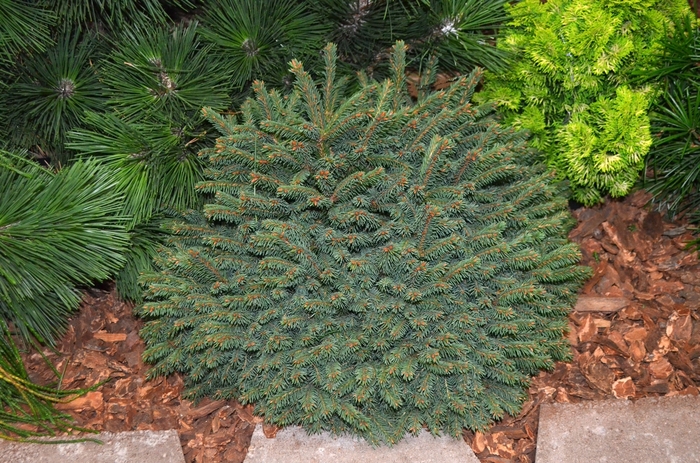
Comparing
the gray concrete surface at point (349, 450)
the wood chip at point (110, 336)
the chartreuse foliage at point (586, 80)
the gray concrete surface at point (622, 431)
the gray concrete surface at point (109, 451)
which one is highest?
the chartreuse foliage at point (586, 80)

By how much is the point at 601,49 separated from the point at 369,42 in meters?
1.03

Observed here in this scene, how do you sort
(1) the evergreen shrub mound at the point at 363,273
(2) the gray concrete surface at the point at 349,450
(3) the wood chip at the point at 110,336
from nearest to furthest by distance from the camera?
(1) the evergreen shrub mound at the point at 363,273 → (2) the gray concrete surface at the point at 349,450 → (3) the wood chip at the point at 110,336

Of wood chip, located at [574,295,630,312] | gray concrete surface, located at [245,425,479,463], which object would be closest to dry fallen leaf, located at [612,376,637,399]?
wood chip, located at [574,295,630,312]

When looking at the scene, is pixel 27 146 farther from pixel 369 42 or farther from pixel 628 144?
pixel 628 144

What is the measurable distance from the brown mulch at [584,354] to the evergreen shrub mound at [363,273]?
30cm

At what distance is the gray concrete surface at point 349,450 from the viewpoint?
2.64m

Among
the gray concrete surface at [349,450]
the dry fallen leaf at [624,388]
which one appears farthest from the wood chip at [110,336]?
the dry fallen leaf at [624,388]

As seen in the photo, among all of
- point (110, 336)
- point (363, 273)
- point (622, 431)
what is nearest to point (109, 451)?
point (110, 336)

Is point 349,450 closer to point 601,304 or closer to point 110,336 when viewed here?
point 110,336

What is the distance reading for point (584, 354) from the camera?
3135 mm

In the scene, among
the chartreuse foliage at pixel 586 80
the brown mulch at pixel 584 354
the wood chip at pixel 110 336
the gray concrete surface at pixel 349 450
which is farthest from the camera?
the wood chip at pixel 110 336

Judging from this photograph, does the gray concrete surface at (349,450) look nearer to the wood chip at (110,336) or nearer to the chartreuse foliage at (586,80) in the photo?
the wood chip at (110,336)

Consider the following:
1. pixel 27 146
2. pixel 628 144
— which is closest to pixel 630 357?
pixel 628 144

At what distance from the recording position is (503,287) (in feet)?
8.29
